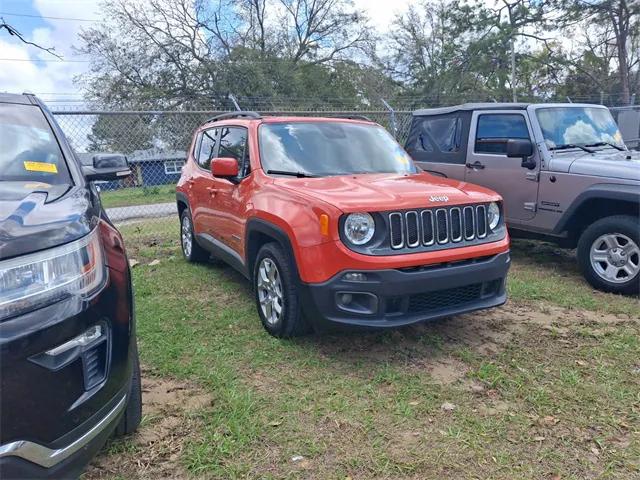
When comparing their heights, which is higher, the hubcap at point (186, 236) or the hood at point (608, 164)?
the hood at point (608, 164)

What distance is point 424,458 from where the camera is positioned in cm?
247

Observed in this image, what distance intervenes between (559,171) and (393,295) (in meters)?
3.11

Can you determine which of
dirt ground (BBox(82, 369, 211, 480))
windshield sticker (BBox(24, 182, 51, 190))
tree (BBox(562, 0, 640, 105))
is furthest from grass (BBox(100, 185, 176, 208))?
tree (BBox(562, 0, 640, 105))

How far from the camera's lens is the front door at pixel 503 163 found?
5.59 meters

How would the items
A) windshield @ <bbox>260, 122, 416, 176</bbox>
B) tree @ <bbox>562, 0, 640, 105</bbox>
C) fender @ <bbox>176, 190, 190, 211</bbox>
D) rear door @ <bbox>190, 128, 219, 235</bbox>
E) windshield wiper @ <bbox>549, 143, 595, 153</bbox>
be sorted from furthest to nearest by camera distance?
tree @ <bbox>562, 0, 640, 105</bbox> < fender @ <bbox>176, 190, 190, 211</bbox> < windshield wiper @ <bbox>549, 143, 595, 153</bbox> < rear door @ <bbox>190, 128, 219, 235</bbox> < windshield @ <bbox>260, 122, 416, 176</bbox>

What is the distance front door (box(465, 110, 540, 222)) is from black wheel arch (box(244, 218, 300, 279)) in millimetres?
3290

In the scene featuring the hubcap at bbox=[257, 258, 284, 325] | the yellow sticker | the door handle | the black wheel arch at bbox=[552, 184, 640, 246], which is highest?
the yellow sticker

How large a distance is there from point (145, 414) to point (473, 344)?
2.42m

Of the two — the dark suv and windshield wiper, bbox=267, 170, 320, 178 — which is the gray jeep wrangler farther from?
the dark suv

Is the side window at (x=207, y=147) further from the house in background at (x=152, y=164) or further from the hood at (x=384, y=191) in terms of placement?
the house in background at (x=152, y=164)

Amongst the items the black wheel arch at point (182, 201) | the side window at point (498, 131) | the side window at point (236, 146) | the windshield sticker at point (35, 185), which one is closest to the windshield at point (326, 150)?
the side window at point (236, 146)

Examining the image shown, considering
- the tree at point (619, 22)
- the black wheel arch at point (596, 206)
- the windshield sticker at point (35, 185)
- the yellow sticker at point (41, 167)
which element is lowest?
the black wheel arch at point (596, 206)

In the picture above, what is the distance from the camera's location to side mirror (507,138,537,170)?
211 inches

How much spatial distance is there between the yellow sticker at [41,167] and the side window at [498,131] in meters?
4.94
